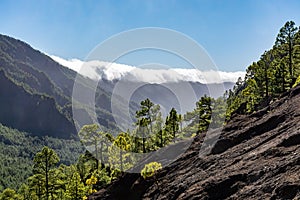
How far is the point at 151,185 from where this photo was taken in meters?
43.7

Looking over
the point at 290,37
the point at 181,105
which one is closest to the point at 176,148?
the point at 181,105

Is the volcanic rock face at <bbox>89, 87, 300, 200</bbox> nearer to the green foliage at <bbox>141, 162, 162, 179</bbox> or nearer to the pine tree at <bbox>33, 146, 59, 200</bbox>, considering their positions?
the green foliage at <bbox>141, 162, 162, 179</bbox>

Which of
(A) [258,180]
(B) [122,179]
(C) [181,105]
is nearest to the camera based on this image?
(A) [258,180]

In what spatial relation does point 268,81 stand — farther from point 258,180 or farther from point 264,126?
point 258,180

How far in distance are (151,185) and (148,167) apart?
2.36m

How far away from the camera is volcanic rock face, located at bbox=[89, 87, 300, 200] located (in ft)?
84.4

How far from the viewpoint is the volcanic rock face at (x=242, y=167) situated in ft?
84.4

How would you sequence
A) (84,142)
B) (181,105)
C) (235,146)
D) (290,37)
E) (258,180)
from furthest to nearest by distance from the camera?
(84,142)
(290,37)
(181,105)
(235,146)
(258,180)

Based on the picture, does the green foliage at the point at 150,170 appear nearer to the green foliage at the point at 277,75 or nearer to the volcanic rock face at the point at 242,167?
the volcanic rock face at the point at 242,167

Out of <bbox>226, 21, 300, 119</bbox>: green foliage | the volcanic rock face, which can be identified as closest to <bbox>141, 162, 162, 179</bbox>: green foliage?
the volcanic rock face

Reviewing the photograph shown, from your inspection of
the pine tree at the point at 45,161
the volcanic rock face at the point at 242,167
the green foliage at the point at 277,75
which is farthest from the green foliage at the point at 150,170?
the green foliage at the point at 277,75

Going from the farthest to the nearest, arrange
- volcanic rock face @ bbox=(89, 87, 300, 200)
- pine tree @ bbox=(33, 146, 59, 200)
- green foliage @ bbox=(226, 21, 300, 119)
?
green foliage @ bbox=(226, 21, 300, 119) < pine tree @ bbox=(33, 146, 59, 200) < volcanic rock face @ bbox=(89, 87, 300, 200)

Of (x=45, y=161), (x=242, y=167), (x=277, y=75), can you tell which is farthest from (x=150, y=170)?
(x=277, y=75)

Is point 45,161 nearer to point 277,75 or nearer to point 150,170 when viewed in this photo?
point 150,170
